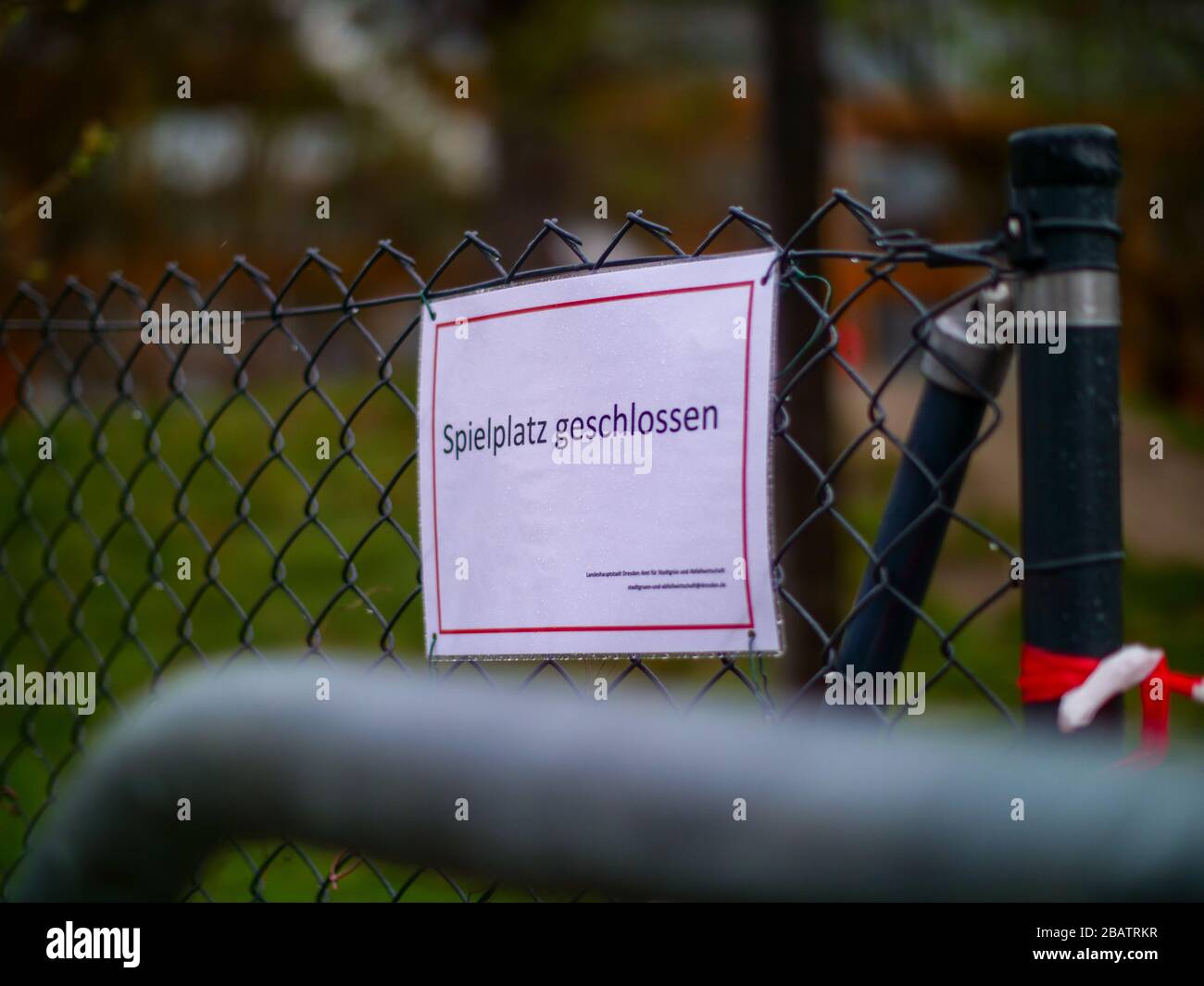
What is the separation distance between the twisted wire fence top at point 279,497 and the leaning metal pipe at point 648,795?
0.09m

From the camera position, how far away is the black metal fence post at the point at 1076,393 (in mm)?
976

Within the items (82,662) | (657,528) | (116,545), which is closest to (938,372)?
(657,528)

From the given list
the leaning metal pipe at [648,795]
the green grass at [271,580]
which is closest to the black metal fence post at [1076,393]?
the leaning metal pipe at [648,795]

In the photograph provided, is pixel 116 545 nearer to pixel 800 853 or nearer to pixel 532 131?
pixel 532 131

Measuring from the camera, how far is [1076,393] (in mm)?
979

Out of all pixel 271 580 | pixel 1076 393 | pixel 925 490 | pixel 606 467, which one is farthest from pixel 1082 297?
pixel 271 580

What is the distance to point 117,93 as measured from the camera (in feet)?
25.2

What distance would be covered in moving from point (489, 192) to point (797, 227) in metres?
4.40

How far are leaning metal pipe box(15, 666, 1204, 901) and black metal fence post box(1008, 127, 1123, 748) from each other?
434 millimetres

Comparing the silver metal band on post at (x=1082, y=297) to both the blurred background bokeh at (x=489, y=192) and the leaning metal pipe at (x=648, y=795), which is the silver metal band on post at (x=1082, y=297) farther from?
the blurred background bokeh at (x=489, y=192)

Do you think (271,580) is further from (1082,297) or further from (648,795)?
(648,795)
